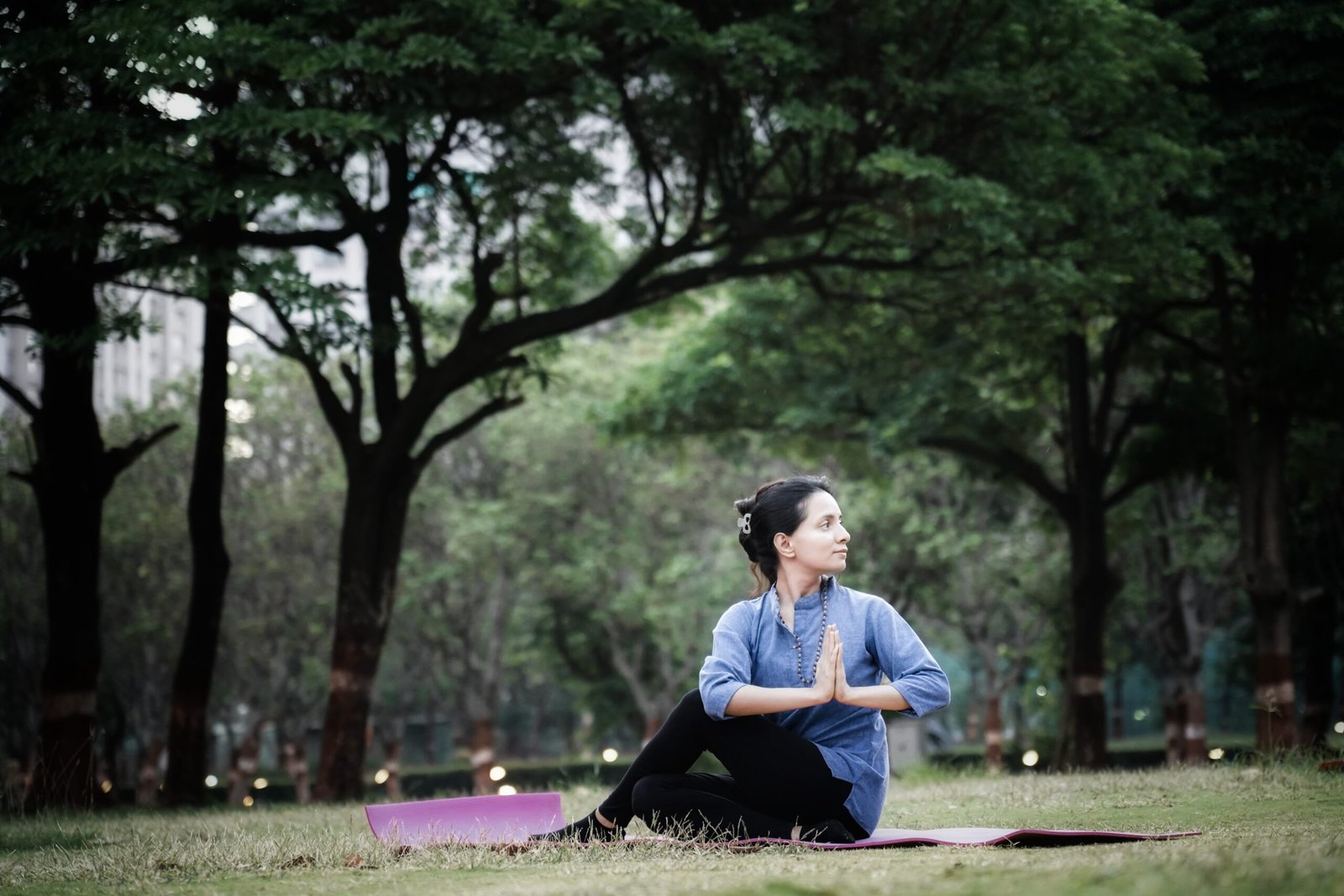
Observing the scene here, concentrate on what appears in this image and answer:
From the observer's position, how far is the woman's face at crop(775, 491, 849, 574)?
527 cm

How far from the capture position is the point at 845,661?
5.23 m

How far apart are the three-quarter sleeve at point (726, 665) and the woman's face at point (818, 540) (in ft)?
0.98

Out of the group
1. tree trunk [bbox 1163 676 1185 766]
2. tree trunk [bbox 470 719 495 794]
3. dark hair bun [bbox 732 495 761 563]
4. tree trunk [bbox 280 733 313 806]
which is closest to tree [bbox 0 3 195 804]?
dark hair bun [bbox 732 495 761 563]

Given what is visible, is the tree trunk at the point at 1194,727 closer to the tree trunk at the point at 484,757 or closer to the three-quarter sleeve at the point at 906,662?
the tree trunk at the point at 484,757

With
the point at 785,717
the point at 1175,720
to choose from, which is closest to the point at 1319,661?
the point at 1175,720

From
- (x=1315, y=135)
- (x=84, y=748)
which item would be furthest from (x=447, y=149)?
(x=1315, y=135)

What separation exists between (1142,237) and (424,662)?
1011 inches

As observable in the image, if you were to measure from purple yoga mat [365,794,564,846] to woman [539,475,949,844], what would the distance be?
0.36 metres

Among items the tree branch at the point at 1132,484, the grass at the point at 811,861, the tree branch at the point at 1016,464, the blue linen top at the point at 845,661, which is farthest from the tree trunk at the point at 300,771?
the blue linen top at the point at 845,661

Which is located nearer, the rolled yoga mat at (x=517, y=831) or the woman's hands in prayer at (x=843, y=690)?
the woman's hands in prayer at (x=843, y=690)

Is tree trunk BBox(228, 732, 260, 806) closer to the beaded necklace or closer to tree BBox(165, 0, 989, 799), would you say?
tree BBox(165, 0, 989, 799)

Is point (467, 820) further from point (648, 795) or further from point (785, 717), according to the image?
point (785, 717)

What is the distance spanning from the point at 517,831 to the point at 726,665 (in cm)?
130

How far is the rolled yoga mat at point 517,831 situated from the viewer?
16.4ft
